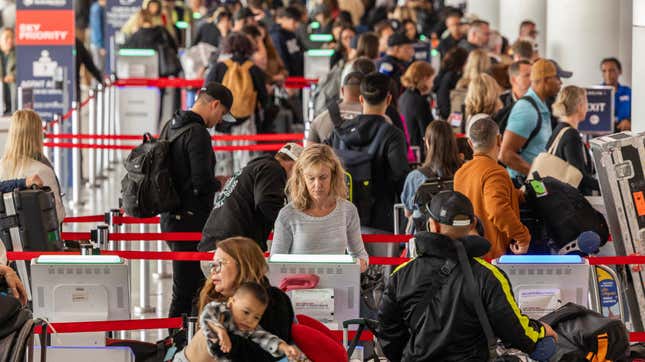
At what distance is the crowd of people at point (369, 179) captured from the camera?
713 cm

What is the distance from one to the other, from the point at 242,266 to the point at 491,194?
255cm

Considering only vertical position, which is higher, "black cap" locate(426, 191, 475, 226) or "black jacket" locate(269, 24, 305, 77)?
"black jacket" locate(269, 24, 305, 77)

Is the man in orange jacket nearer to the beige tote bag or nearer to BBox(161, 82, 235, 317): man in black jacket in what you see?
the beige tote bag

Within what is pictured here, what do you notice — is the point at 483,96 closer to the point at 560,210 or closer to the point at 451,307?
the point at 560,210

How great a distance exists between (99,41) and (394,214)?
19.4 meters

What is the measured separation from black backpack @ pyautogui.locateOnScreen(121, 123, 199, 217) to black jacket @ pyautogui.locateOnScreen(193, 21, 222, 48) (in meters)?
12.4

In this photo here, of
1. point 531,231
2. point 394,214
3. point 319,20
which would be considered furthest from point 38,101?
point 531,231

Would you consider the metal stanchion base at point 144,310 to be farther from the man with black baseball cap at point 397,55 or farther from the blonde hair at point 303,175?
the man with black baseball cap at point 397,55

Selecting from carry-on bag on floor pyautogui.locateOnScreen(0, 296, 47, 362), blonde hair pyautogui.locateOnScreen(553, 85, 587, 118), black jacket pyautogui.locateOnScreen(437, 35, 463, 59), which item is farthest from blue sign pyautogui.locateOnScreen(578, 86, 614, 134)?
carry-on bag on floor pyautogui.locateOnScreen(0, 296, 47, 362)

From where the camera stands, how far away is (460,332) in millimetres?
7133

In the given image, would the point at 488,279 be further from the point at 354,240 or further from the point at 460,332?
the point at 354,240

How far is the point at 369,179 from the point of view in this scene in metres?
11.0

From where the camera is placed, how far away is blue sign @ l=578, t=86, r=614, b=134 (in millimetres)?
15680

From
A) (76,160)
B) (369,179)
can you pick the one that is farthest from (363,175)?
(76,160)
